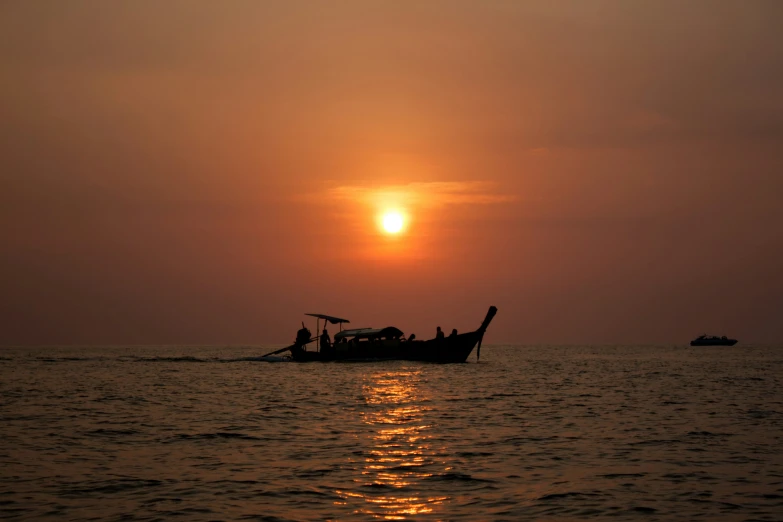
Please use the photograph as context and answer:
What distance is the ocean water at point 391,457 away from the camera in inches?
654

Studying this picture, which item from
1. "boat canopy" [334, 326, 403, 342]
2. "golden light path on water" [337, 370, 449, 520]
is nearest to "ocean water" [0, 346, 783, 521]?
"golden light path on water" [337, 370, 449, 520]

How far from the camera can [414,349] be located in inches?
3095

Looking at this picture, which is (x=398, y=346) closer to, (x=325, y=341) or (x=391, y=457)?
(x=325, y=341)

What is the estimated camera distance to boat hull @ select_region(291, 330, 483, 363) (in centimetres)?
7850

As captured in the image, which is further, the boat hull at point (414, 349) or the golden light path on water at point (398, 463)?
the boat hull at point (414, 349)

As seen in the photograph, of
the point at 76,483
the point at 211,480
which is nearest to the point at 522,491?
the point at 211,480

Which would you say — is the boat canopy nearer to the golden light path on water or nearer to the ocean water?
the ocean water

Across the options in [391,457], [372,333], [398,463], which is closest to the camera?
[398,463]

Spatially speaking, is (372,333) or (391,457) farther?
(372,333)

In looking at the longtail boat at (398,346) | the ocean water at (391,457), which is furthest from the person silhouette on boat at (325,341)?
the ocean water at (391,457)

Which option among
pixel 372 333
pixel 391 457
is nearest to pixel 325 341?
pixel 372 333

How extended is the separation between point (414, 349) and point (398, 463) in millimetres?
57159

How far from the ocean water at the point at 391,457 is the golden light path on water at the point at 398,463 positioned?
0.22 feet

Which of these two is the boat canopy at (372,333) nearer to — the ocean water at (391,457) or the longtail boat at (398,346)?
the longtail boat at (398,346)
